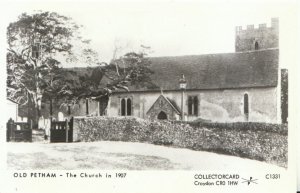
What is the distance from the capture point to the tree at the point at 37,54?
7.36 metres

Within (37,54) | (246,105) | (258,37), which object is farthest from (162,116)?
(37,54)

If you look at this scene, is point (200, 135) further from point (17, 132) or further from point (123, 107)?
point (17, 132)

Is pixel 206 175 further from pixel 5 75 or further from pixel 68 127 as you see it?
pixel 5 75

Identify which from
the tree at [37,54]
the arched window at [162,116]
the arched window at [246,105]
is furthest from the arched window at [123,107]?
the arched window at [246,105]

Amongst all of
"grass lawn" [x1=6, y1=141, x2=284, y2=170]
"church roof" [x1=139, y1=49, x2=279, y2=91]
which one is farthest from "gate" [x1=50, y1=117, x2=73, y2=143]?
"church roof" [x1=139, y1=49, x2=279, y2=91]

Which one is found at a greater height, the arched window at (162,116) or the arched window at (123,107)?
the arched window at (123,107)

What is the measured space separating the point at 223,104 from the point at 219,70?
1.74ft

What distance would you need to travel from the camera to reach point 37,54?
7590 millimetres

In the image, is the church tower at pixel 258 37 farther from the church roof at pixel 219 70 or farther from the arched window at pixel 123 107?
the arched window at pixel 123 107

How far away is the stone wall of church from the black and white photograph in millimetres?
13

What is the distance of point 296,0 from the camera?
7031 mm

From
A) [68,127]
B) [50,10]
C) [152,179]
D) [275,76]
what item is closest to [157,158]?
[152,179]

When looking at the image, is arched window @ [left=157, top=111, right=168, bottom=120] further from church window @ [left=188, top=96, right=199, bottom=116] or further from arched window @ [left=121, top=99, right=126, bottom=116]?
arched window @ [left=121, top=99, right=126, bottom=116]

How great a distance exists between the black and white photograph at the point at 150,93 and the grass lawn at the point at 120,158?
0.01m
